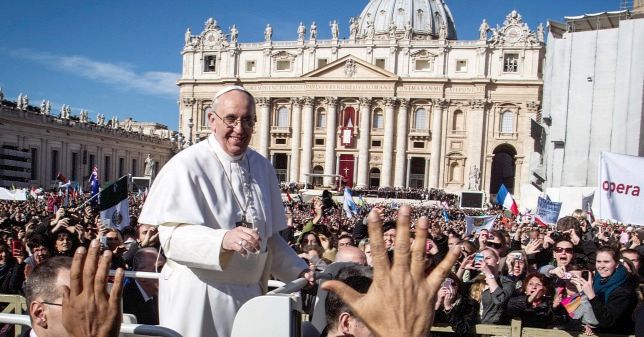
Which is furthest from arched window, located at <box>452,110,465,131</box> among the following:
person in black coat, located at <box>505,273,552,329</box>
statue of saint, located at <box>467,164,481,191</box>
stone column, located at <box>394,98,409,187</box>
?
person in black coat, located at <box>505,273,552,329</box>

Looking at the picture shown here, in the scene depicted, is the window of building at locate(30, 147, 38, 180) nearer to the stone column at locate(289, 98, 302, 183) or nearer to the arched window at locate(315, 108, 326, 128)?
the stone column at locate(289, 98, 302, 183)

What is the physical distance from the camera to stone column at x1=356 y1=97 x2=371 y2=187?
55.7m

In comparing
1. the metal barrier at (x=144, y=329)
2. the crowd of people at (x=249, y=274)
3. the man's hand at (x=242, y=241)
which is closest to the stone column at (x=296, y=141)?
the crowd of people at (x=249, y=274)

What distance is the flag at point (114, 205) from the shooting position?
996 centimetres

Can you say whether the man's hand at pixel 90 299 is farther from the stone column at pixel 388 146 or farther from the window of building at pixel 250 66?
the window of building at pixel 250 66

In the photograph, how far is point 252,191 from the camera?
3.01 meters

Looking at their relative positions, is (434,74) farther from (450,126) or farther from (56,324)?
(56,324)

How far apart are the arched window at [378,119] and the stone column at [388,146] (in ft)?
3.76

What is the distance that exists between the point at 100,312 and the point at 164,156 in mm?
67529

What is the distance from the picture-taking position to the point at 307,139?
5722 centimetres

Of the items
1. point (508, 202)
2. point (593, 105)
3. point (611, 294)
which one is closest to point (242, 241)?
point (611, 294)

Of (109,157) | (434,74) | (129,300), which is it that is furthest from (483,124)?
(129,300)

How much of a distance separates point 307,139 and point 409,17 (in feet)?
86.7

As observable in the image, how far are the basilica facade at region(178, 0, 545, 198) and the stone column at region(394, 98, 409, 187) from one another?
0.33 feet
